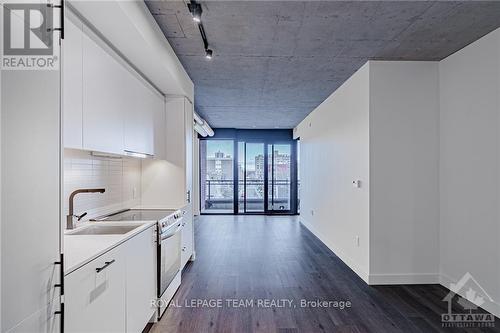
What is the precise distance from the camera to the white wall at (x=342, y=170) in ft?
12.1

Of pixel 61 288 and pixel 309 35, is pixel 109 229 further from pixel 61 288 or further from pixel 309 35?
pixel 309 35

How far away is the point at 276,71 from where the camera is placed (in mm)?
3832

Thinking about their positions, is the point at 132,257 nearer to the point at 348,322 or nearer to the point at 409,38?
the point at 348,322

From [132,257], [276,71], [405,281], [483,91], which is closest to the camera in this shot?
[132,257]

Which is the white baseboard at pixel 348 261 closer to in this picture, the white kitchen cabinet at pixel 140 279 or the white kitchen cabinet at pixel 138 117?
the white kitchen cabinet at pixel 140 279

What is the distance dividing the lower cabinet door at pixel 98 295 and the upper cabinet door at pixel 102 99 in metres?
0.82

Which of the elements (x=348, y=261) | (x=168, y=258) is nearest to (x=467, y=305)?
(x=348, y=261)

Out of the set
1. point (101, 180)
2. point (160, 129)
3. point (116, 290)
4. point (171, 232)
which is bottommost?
point (116, 290)

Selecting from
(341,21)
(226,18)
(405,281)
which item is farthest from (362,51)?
(405,281)

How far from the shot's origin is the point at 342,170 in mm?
4535

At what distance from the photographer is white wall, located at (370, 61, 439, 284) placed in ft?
11.5

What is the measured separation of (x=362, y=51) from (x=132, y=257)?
3.20 meters

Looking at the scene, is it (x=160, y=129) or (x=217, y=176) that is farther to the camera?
(x=217, y=176)

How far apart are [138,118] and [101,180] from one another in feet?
2.48
